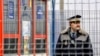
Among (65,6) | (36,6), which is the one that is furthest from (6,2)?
(65,6)

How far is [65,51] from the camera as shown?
166 inches

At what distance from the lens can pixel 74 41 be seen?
4168 millimetres

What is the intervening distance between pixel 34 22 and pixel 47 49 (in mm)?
285

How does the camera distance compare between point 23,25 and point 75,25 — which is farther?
point 23,25

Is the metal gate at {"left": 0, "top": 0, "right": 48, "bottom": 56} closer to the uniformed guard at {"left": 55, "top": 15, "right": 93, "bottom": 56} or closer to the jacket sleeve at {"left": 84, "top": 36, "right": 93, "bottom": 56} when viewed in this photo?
the uniformed guard at {"left": 55, "top": 15, "right": 93, "bottom": 56}

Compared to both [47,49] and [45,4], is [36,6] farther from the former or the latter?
[47,49]

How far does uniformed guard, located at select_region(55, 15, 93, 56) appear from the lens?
4.18 m

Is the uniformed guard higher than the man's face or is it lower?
lower

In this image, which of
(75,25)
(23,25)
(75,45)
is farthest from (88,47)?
(23,25)

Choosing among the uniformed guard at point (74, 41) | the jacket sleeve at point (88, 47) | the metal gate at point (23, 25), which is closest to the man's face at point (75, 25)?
the uniformed guard at point (74, 41)

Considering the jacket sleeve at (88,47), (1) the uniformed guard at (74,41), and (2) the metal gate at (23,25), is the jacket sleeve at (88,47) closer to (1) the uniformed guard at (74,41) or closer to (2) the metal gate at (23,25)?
(1) the uniformed guard at (74,41)

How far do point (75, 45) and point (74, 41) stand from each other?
39 mm

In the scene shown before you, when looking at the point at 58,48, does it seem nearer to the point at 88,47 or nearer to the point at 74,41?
the point at 74,41

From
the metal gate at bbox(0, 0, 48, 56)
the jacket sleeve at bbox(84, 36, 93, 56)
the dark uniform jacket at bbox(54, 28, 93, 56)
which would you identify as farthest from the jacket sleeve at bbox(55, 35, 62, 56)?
the jacket sleeve at bbox(84, 36, 93, 56)
